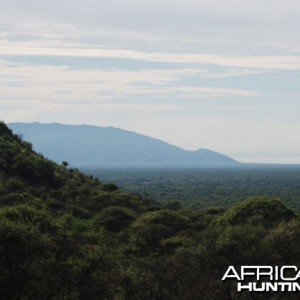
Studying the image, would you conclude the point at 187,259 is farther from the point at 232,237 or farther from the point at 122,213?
the point at 122,213

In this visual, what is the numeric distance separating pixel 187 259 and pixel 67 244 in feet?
26.7

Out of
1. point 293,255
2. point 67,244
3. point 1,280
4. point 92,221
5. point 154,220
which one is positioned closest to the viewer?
point 1,280

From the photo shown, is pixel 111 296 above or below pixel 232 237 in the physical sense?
below

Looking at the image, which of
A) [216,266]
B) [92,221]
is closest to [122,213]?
[92,221]

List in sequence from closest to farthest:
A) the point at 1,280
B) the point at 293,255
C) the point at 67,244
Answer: the point at 1,280
the point at 67,244
the point at 293,255

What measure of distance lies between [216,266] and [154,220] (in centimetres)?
2325

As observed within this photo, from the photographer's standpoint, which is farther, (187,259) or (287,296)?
(187,259)

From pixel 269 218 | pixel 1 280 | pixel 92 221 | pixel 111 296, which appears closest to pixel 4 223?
pixel 1 280

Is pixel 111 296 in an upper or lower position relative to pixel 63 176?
lower

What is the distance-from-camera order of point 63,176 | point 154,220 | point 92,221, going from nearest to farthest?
1. point 154,220
2. point 92,221
3. point 63,176

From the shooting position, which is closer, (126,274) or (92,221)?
(126,274)

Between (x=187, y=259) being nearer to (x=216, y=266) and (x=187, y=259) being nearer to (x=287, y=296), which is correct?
(x=216, y=266)

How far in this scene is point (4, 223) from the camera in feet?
120

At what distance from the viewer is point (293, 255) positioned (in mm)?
42938
